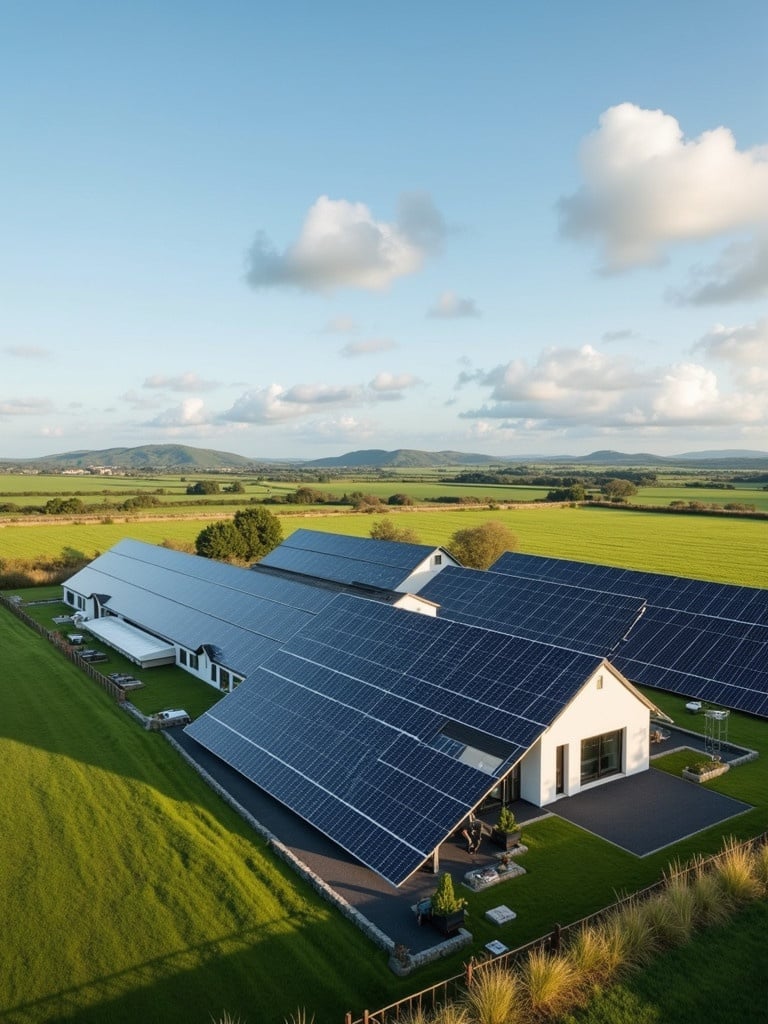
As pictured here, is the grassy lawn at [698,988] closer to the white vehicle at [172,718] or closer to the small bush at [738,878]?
the small bush at [738,878]

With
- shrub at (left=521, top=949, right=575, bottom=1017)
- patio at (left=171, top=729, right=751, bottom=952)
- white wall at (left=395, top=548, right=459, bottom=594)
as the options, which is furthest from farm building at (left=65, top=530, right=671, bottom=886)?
white wall at (left=395, top=548, right=459, bottom=594)

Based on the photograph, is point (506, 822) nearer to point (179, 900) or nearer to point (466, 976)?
point (466, 976)

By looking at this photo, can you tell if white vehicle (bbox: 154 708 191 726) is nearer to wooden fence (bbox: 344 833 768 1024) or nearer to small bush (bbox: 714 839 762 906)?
wooden fence (bbox: 344 833 768 1024)

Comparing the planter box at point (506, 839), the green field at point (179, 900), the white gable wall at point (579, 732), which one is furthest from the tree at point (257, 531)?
the planter box at point (506, 839)

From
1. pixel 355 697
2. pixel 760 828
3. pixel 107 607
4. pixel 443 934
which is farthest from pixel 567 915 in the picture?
pixel 107 607

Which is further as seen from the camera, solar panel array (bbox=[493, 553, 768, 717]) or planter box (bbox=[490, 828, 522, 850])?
solar panel array (bbox=[493, 553, 768, 717])
